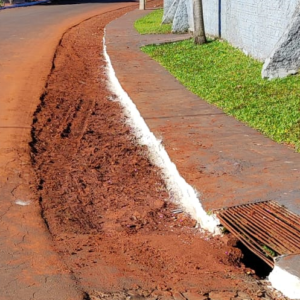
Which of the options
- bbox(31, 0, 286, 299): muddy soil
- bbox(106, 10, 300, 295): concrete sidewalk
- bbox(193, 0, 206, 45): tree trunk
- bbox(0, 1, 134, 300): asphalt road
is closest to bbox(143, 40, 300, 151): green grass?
bbox(106, 10, 300, 295): concrete sidewalk

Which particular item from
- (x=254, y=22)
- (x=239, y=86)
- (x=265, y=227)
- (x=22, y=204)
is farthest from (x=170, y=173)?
(x=254, y=22)

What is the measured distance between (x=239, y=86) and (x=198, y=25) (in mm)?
5722

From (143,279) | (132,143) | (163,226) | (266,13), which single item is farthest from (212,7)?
(143,279)

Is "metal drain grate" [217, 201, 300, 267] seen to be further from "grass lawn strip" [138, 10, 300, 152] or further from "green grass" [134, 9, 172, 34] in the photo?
"green grass" [134, 9, 172, 34]

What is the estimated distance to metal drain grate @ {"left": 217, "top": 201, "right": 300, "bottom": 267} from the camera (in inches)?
186

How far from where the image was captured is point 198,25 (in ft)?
50.7

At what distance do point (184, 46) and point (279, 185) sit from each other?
10.1 metres

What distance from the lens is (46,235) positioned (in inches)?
205

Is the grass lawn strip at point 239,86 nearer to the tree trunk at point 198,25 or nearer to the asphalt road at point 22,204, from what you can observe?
the tree trunk at point 198,25

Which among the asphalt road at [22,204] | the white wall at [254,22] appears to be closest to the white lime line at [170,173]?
the asphalt road at [22,204]

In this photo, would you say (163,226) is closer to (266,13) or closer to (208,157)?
(208,157)

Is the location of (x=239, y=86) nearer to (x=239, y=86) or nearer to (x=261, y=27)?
(x=239, y=86)

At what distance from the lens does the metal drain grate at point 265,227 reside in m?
4.72

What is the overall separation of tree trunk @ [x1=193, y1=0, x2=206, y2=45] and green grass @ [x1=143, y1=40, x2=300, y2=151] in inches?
19.4
